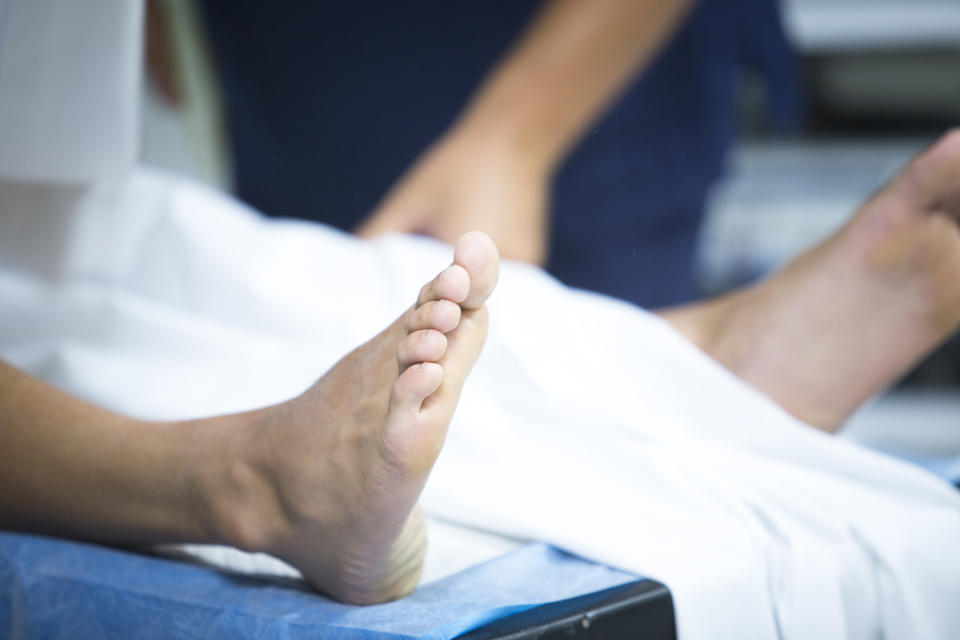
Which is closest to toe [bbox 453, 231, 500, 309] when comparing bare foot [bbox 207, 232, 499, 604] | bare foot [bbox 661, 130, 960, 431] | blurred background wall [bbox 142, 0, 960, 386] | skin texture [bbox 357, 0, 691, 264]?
bare foot [bbox 207, 232, 499, 604]

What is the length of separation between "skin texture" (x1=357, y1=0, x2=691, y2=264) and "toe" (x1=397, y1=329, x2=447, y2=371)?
247 millimetres

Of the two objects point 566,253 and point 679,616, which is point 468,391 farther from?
A: point 566,253

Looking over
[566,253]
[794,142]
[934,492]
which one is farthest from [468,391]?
[794,142]

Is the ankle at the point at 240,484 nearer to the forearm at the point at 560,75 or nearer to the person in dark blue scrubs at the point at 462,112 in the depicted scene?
the forearm at the point at 560,75

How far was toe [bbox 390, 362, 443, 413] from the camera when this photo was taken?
14.7 inches

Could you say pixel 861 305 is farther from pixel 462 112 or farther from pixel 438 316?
pixel 462 112

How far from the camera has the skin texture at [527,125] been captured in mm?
654

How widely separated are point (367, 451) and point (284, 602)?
0.28 ft

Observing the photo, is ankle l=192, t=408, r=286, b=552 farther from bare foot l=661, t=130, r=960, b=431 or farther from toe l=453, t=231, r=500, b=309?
bare foot l=661, t=130, r=960, b=431

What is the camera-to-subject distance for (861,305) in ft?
2.06

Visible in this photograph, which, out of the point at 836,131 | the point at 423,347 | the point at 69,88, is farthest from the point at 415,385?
the point at 836,131

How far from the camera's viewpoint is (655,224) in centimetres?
114

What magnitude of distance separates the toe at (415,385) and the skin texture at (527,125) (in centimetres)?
26

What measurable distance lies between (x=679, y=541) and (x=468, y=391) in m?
0.15
